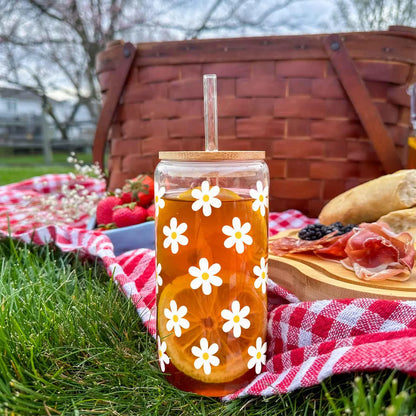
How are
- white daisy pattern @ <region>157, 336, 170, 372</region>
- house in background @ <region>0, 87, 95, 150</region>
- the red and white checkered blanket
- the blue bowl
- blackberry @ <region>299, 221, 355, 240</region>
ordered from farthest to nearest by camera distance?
house in background @ <region>0, 87, 95, 150</region> → the blue bowl → blackberry @ <region>299, 221, 355, 240</region> → white daisy pattern @ <region>157, 336, 170, 372</region> → the red and white checkered blanket

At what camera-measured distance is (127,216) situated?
108 cm

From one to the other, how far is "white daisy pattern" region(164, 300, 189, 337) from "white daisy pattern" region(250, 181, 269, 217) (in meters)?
0.14

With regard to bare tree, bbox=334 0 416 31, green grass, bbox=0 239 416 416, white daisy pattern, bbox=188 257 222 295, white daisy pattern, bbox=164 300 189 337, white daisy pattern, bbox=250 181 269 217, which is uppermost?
bare tree, bbox=334 0 416 31

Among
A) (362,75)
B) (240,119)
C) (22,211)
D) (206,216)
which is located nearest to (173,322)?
(206,216)

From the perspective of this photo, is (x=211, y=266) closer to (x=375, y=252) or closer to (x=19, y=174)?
(x=375, y=252)

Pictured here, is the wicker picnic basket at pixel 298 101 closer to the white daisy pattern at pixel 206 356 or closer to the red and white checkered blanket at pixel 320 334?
the red and white checkered blanket at pixel 320 334

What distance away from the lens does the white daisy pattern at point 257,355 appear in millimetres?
540

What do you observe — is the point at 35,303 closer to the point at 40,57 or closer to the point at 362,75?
the point at 362,75

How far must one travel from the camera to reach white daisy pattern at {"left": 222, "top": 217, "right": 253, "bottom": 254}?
0.51 meters

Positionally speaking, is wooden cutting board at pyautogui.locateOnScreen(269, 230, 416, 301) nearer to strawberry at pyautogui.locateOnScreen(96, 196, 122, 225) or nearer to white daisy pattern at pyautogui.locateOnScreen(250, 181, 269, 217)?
white daisy pattern at pyautogui.locateOnScreen(250, 181, 269, 217)

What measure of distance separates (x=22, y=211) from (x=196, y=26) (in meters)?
2.84

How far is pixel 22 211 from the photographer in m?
1.37

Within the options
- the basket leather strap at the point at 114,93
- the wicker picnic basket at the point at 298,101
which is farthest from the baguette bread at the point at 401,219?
the basket leather strap at the point at 114,93

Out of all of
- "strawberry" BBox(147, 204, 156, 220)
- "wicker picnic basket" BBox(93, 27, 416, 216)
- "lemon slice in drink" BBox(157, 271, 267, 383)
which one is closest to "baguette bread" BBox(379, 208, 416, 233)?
"wicker picnic basket" BBox(93, 27, 416, 216)
